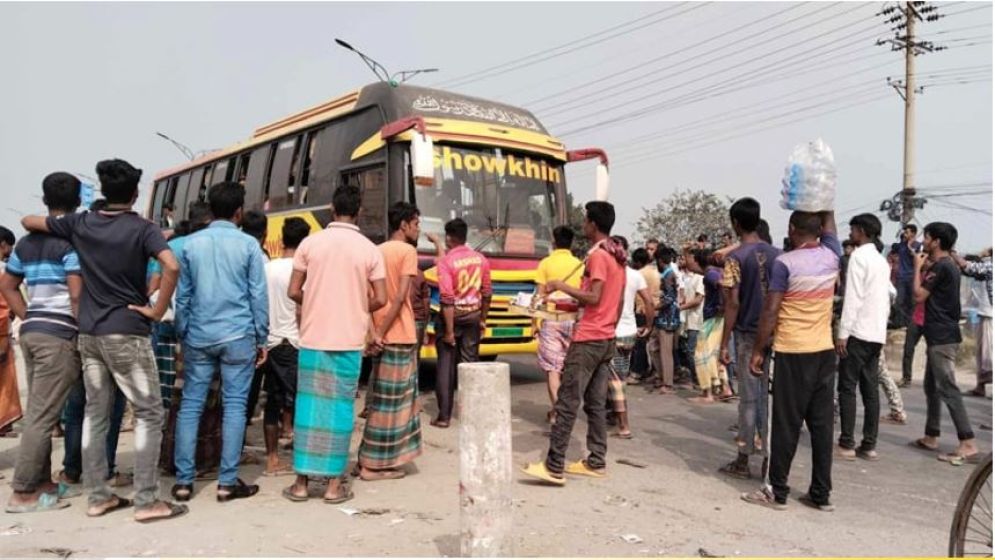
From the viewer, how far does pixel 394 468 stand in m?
5.03

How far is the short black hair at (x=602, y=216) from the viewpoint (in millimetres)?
5008

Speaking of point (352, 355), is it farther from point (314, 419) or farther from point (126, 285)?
point (126, 285)

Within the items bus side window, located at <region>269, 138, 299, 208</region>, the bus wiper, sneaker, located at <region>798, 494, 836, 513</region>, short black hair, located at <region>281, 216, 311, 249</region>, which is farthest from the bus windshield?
sneaker, located at <region>798, 494, 836, 513</region>

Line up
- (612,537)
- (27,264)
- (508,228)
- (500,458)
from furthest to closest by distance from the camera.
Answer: (508,228) → (27,264) → (612,537) → (500,458)

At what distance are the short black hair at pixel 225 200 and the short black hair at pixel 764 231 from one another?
3845 millimetres

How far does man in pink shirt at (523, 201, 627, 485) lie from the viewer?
15.6 feet

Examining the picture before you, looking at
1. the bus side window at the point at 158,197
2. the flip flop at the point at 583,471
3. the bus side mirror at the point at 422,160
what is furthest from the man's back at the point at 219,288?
the bus side window at the point at 158,197

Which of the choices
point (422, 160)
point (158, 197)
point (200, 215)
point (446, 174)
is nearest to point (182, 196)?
point (158, 197)

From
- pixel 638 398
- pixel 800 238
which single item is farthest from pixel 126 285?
pixel 638 398

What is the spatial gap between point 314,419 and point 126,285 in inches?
53.5

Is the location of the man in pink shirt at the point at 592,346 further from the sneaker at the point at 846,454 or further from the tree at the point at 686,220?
the tree at the point at 686,220

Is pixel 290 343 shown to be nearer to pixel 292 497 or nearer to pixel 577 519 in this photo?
pixel 292 497

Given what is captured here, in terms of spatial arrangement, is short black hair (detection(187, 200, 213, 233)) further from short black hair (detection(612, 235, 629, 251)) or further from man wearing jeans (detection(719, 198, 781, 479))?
man wearing jeans (detection(719, 198, 781, 479))

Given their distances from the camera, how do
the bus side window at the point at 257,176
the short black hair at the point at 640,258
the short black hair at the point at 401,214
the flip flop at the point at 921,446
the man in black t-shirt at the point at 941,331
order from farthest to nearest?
the bus side window at the point at 257,176 → the short black hair at the point at 640,258 → the flip flop at the point at 921,446 → the man in black t-shirt at the point at 941,331 → the short black hair at the point at 401,214
